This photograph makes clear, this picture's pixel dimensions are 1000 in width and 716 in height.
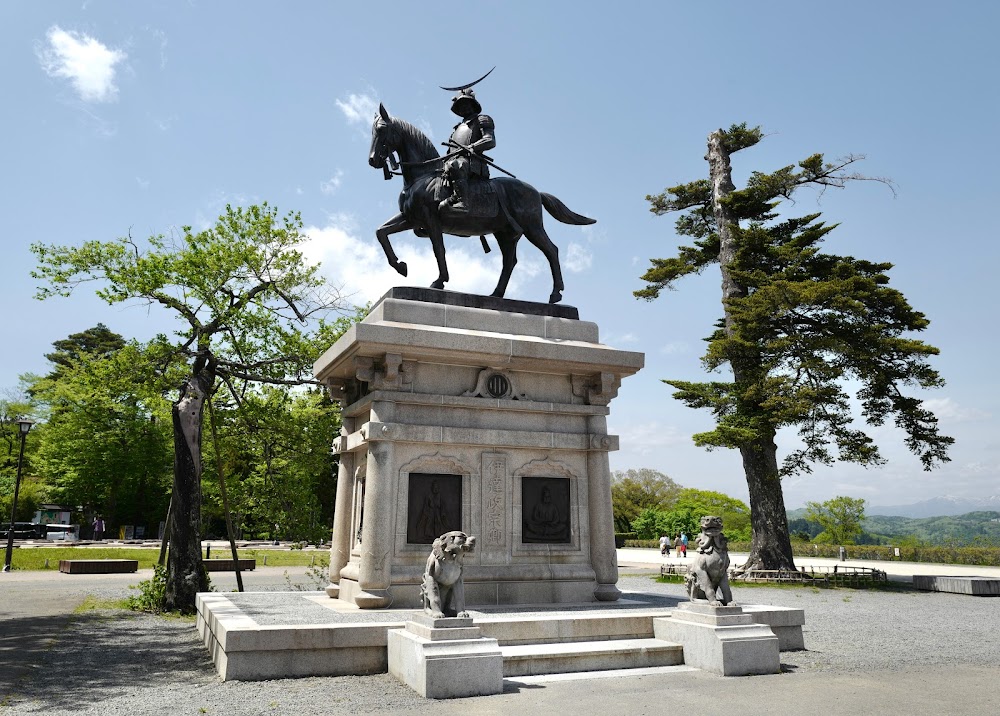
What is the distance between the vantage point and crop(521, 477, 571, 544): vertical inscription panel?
425 inches

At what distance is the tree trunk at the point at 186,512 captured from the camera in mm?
14734

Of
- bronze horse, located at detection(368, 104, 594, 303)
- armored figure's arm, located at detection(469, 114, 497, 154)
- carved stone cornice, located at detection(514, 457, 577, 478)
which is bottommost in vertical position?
carved stone cornice, located at detection(514, 457, 577, 478)

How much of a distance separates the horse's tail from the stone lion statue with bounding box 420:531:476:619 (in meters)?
6.80

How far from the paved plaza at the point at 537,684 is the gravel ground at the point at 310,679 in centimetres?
2

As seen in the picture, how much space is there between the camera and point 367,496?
9.95m

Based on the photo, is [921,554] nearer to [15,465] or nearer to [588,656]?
[588,656]

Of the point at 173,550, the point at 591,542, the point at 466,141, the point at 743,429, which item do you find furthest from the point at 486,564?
the point at 743,429

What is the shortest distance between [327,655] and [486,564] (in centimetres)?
296

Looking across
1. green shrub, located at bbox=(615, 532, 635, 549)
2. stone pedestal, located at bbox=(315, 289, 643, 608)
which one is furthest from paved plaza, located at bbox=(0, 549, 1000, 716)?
green shrub, located at bbox=(615, 532, 635, 549)

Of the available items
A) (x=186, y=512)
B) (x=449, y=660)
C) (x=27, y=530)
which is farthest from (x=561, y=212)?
(x=27, y=530)

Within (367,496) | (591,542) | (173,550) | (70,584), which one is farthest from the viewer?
(70,584)

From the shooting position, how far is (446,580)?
24.8ft

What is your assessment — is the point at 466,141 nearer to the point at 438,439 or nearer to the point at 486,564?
the point at 438,439

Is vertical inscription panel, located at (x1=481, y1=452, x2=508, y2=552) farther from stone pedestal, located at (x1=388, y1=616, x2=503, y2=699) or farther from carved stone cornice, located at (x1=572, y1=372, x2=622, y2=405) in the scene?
stone pedestal, located at (x1=388, y1=616, x2=503, y2=699)
